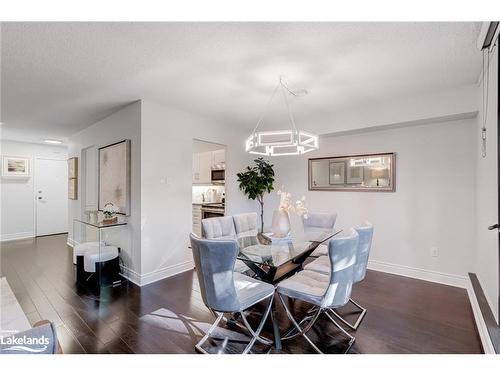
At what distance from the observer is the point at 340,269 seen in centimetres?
174

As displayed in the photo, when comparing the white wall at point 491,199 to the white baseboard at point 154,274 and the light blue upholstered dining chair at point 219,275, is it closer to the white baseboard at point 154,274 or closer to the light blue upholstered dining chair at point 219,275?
the light blue upholstered dining chair at point 219,275

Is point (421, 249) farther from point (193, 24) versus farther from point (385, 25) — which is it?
point (193, 24)

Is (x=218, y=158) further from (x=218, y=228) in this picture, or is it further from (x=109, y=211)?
(x=218, y=228)

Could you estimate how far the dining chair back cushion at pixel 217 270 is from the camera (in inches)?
63.0

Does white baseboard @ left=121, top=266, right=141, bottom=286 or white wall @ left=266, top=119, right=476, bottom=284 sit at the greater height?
white wall @ left=266, top=119, right=476, bottom=284

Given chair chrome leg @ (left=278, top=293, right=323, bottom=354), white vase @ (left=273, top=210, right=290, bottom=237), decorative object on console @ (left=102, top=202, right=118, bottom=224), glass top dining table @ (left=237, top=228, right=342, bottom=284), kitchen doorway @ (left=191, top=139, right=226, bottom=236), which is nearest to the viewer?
chair chrome leg @ (left=278, top=293, right=323, bottom=354)

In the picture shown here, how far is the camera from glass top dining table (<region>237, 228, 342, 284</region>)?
200 cm

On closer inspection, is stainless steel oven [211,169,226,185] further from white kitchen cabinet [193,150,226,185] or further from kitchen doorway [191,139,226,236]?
white kitchen cabinet [193,150,226,185]

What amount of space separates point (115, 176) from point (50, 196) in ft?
14.0

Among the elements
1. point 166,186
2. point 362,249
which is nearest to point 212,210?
point 166,186

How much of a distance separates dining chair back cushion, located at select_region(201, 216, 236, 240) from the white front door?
598 centimetres

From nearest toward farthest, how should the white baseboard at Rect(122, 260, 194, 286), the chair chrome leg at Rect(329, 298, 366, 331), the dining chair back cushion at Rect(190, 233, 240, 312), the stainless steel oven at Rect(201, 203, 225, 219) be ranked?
the dining chair back cushion at Rect(190, 233, 240, 312) < the chair chrome leg at Rect(329, 298, 366, 331) < the white baseboard at Rect(122, 260, 194, 286) < the stainless steel oven at Rect(201, 203, 225, 219)

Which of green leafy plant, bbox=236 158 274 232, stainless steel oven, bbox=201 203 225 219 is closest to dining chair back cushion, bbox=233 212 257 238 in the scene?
green leafy plant, bbox=236 158 274 232

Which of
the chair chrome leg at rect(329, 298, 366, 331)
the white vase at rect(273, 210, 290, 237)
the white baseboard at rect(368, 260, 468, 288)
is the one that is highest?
the white vase at rect(273, 210, 290, 237)
